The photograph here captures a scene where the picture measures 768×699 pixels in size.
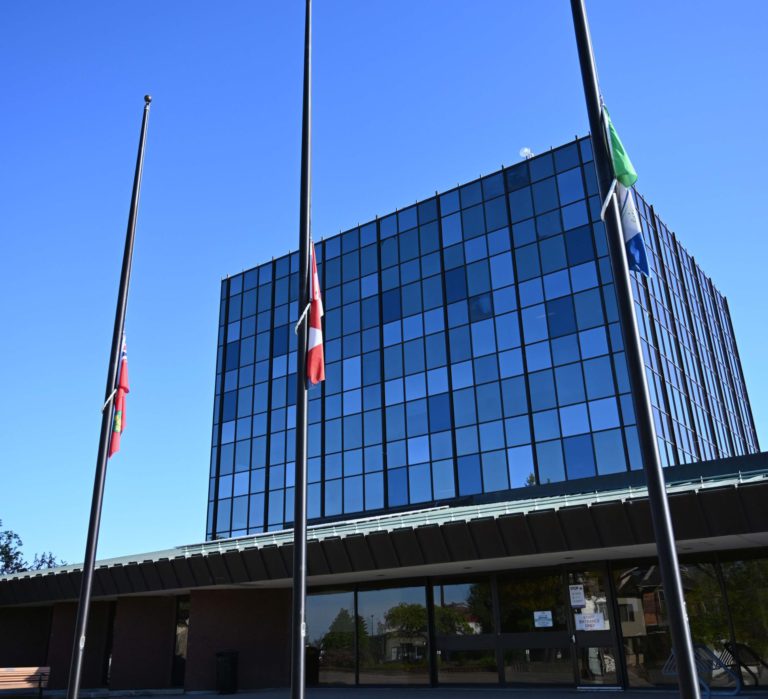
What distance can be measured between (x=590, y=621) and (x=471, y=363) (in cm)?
1937

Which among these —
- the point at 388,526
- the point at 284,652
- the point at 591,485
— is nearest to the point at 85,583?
the point at 388,526

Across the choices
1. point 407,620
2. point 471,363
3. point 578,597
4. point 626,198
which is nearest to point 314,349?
point 626,198

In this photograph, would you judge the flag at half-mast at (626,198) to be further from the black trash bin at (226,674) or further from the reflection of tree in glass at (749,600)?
the black trash bin at (226,674)

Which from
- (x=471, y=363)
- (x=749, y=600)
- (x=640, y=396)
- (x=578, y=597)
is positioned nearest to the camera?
(x=640, y=396)

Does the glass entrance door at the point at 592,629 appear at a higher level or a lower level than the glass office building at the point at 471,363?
lower

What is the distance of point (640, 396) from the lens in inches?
307

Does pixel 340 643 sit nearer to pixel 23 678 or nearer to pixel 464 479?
pixel 23 678

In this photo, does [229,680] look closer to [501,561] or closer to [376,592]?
[376,592]

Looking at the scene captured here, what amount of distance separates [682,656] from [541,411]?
29.2m

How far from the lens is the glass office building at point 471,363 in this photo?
35188 mm

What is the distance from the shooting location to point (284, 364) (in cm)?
4656

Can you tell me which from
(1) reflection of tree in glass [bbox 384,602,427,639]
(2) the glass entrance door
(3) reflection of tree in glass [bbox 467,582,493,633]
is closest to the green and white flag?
(2) the glass entrance door

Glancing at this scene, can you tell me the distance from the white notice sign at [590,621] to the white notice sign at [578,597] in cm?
25

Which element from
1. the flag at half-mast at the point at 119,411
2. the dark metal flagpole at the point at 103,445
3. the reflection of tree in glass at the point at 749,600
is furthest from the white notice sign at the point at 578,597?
the flag at half-mast at the point at 119,411
